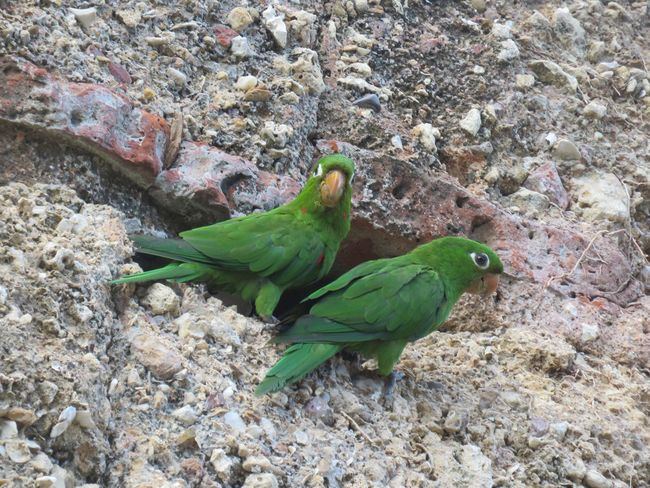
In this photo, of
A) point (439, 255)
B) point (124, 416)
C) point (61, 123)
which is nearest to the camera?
point (124, 416)

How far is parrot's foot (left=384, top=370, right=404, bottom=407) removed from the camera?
382 cm

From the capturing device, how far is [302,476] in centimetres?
308

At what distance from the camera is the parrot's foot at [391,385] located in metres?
3.82

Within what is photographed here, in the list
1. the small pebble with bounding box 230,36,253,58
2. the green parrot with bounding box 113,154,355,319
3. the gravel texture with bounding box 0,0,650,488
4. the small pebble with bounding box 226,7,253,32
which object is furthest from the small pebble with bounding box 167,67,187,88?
the green parrot with bounding box 113,154,355,319

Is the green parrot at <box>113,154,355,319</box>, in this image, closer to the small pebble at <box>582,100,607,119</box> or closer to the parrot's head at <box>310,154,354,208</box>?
the parrot's head at <box>310,154,354,208</box>

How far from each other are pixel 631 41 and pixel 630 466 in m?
3.60

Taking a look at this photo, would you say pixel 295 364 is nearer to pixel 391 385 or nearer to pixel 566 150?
pixel 391 385

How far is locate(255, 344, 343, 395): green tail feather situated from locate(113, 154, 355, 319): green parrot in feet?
1.18

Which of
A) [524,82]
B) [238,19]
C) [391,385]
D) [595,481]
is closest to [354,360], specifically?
[391,385]

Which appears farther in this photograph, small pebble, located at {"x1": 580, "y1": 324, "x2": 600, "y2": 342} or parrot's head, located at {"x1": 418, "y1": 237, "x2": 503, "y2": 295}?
small pebble, located at {"x1": 580, "y1": 324, "x2": 600, "y2": 342}

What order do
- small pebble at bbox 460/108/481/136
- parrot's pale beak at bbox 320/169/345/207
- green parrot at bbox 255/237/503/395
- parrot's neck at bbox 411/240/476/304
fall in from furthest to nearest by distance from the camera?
small pebble at bbox 460/108/481/136, parrot's neck at bbox 411/240/476/304, parrot's pale beak at bbox 320/169/345/207, green parrot at bbox 255/237/503/395

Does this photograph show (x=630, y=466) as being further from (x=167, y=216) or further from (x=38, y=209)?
(x=38, y=209)

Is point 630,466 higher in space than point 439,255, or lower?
lower

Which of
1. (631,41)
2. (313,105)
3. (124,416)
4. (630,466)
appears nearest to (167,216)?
(313,105)
